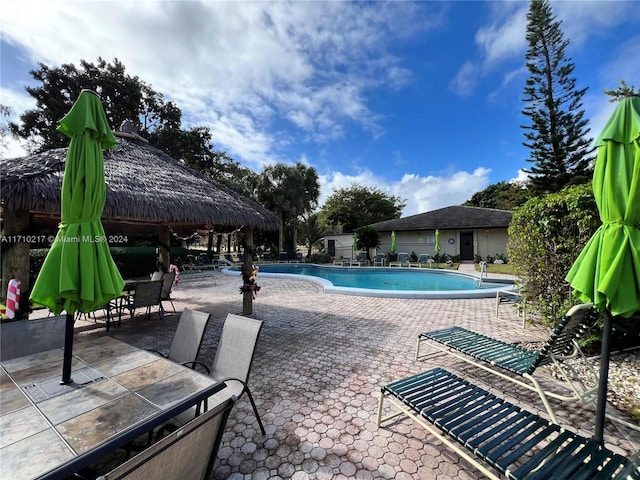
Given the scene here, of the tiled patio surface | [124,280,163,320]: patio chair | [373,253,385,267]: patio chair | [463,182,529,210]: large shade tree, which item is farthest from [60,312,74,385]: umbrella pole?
[463,182,529,210]: large shade tree

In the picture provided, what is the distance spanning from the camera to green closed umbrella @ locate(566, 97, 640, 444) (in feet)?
6.45

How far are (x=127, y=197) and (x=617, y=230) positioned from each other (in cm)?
673

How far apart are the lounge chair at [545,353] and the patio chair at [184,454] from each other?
2912mm

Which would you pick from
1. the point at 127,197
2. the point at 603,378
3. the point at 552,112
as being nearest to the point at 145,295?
the point at 127,197

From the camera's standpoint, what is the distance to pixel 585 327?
285 cm

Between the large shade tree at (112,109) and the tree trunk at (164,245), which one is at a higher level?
the large shade tree at (112,109)

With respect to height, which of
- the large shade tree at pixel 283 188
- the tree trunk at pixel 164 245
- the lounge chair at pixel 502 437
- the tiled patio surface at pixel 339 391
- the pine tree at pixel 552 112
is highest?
the pine tree at pixel 552 112

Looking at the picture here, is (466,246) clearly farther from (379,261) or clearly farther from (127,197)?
(127,197)

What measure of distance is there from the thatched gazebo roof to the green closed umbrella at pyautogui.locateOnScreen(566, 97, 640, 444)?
623 centimetres

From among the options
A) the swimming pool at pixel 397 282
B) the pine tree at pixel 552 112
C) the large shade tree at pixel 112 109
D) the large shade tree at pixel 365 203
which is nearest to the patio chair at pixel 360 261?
the swimming pool at pixel 397 282

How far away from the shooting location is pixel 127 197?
202 inches

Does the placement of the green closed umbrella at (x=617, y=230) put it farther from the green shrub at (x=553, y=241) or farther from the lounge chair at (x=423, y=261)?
the lounge chair at (x=423, y=261)

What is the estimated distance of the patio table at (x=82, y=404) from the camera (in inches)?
57.3

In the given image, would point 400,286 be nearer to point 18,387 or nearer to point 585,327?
point 585,327
